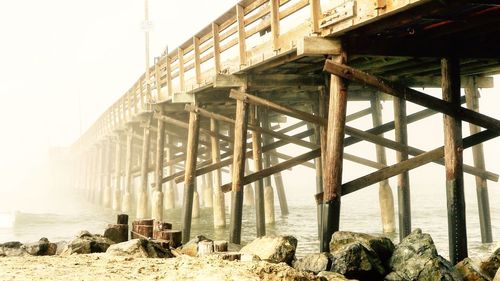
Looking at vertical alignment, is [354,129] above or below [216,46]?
below

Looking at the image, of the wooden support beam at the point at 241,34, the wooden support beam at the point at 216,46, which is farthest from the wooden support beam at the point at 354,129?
the wooden support beam at the point at 216,46

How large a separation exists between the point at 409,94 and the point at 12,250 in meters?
5.64

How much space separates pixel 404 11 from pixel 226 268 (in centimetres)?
321

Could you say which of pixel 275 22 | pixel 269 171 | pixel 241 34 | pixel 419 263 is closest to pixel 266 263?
pixel 419 263

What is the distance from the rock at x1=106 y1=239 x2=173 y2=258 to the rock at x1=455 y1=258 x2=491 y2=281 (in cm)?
337

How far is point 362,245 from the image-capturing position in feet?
16.1

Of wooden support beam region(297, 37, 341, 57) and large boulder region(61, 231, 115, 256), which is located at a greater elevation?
wooden support beam region(297, 37, 341, 57)

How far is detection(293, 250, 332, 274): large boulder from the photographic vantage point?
482 centimetres

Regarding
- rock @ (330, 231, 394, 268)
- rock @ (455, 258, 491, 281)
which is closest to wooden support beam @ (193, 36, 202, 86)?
rock @ (330, 231, 394, 268)

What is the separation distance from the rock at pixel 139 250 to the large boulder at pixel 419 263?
8.61 feet

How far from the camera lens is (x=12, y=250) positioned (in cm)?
613

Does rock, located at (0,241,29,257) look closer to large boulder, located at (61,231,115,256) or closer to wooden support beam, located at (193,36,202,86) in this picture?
large boulder, located at (61,231,115,256)

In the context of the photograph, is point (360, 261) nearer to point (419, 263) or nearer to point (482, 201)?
point (419, 263)

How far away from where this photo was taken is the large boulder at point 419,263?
4.56 metres
